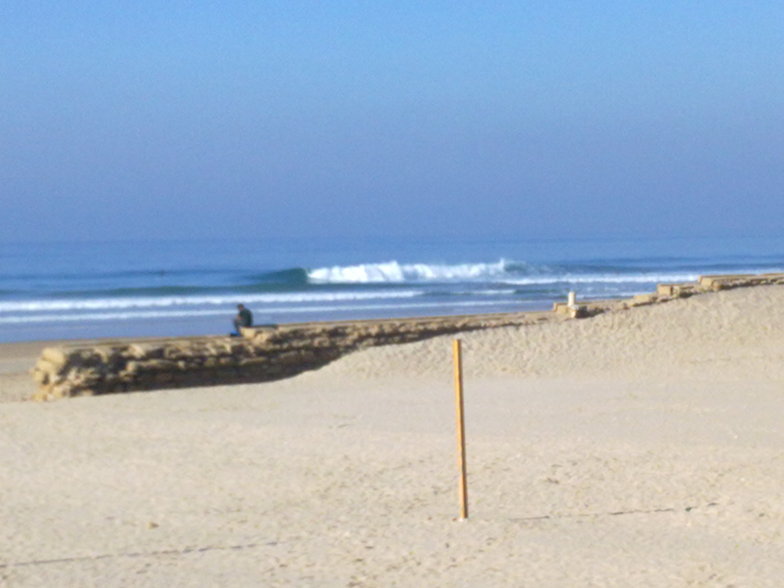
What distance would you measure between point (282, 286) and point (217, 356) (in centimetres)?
3118

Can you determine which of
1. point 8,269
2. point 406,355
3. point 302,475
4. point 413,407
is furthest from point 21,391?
point 8,269

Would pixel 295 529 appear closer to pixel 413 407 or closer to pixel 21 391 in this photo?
pixel 413 407

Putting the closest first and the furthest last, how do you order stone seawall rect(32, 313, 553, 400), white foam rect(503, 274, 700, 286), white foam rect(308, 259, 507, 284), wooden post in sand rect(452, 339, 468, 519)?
wooden post in sand rect(452, 339, 468, 519), stone seawall rect(32, 313, 553, 400), white foam rect(503, 274, 700, 286), white foam rect(308, 259, 507, 284)

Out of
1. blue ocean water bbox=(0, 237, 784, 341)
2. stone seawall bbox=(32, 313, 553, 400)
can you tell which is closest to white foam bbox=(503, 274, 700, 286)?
blue ocean water bbox=(0, 237, 784, 341)

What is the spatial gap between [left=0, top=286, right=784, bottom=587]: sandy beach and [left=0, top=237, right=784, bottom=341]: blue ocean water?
13568 millimetres

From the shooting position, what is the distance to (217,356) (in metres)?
15.8

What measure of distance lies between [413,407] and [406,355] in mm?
2984

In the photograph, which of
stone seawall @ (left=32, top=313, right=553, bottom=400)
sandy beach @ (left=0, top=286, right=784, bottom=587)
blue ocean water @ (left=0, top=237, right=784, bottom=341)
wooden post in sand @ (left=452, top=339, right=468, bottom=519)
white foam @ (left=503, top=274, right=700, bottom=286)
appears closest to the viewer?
sandy beach @ (left=0, top=286, right=784, bottom=587)

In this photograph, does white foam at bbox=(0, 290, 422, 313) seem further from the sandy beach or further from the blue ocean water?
the sandy beach

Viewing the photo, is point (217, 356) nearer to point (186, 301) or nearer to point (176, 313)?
point (176, 313)

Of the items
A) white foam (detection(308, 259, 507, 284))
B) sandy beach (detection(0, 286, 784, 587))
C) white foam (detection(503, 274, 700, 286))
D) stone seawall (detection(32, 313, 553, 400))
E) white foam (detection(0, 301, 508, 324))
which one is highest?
white foam (detection(308, 259, 507, 284))

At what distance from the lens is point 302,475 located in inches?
387

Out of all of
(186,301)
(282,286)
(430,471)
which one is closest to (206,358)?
(430,471)

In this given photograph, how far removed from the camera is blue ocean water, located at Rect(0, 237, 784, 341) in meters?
32.9
